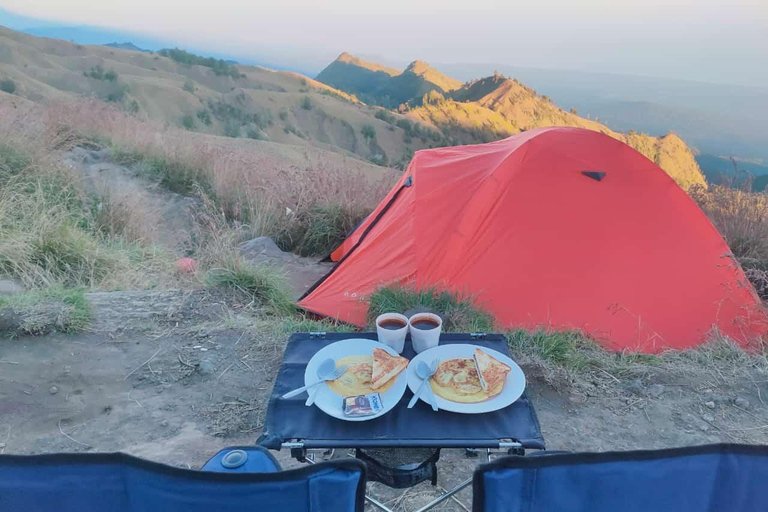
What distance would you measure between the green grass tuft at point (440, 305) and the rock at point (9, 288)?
2.52m

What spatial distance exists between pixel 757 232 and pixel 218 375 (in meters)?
4.98

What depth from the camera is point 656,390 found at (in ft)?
9.74

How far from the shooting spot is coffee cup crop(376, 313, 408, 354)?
6.43 feet

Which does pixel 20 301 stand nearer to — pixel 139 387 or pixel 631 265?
pixel 139 387

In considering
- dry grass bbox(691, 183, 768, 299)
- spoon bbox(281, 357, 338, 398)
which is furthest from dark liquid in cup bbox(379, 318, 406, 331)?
dry grass bbox(691, 183, 768, 299)

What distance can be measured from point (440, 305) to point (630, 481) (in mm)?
2350

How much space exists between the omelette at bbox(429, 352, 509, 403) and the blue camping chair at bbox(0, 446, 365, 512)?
688 millimetres

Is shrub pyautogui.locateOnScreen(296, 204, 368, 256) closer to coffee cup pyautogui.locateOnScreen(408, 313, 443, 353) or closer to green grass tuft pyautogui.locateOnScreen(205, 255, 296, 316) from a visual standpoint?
green grass tuft pyautogui.locateOnScreen(205, 255, 296, 316)

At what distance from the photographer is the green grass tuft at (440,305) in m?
3.33

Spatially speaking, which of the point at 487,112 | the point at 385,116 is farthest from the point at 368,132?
the point at 487,112

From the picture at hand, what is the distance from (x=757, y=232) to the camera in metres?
5.04

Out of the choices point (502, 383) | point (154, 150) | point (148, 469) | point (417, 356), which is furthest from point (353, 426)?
point (154, 150)

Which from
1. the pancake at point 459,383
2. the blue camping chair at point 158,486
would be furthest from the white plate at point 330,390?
the blue camping chair at point 158,486

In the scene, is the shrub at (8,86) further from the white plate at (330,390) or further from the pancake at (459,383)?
the pancake at (459,383)
